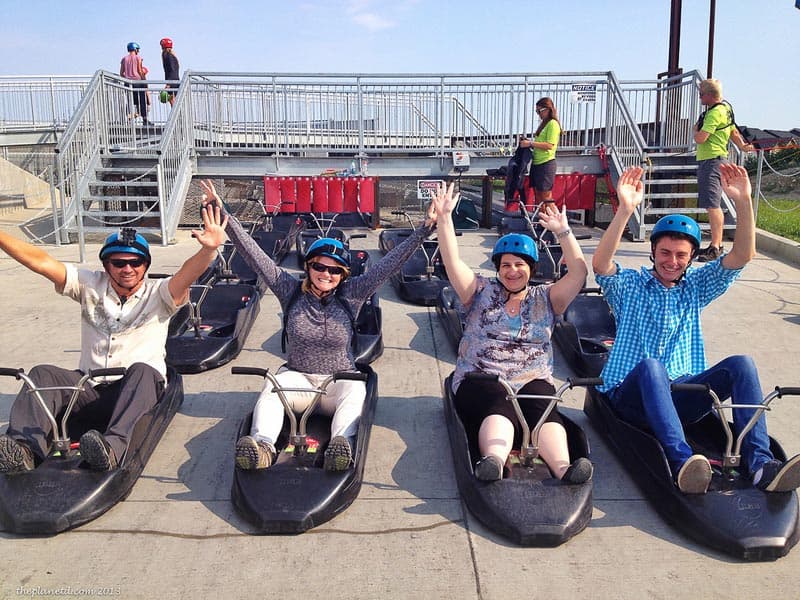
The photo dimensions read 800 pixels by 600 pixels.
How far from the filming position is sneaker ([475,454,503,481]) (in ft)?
11.6

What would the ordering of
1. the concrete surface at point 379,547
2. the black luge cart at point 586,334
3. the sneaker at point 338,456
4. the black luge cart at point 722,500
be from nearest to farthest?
the concrete surface at point 379,547, the black luge cart at point 722,500, the sneaker at point 338,456, the black luge cart at point 586,334

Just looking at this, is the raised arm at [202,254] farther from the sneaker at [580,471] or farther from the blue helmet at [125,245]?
the sneaker at [580,471]

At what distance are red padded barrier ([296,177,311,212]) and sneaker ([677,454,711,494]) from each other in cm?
1026

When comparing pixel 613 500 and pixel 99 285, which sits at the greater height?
pixel 99 285

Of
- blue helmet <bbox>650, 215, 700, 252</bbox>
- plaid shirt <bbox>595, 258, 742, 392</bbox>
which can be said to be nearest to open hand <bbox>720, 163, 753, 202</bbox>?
blue helmet <bbox>650, 215, 700, 252</bbox>

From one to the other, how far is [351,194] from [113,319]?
8991mm

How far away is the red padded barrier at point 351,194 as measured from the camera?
13.0 metres

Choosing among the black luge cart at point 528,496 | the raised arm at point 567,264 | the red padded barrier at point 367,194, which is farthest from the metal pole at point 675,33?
the black luge cart at point 528,496

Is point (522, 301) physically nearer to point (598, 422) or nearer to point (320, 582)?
point (598, 422)

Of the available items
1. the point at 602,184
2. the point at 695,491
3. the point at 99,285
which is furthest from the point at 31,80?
the point at 695,491

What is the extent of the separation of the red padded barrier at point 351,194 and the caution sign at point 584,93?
4.19 meters

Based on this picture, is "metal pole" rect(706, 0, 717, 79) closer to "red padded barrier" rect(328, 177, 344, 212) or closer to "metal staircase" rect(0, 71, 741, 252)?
"metal staircase" rect(0, 71, 741, 252)

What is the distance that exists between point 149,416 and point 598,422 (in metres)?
2.65

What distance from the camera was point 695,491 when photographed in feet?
11.4
